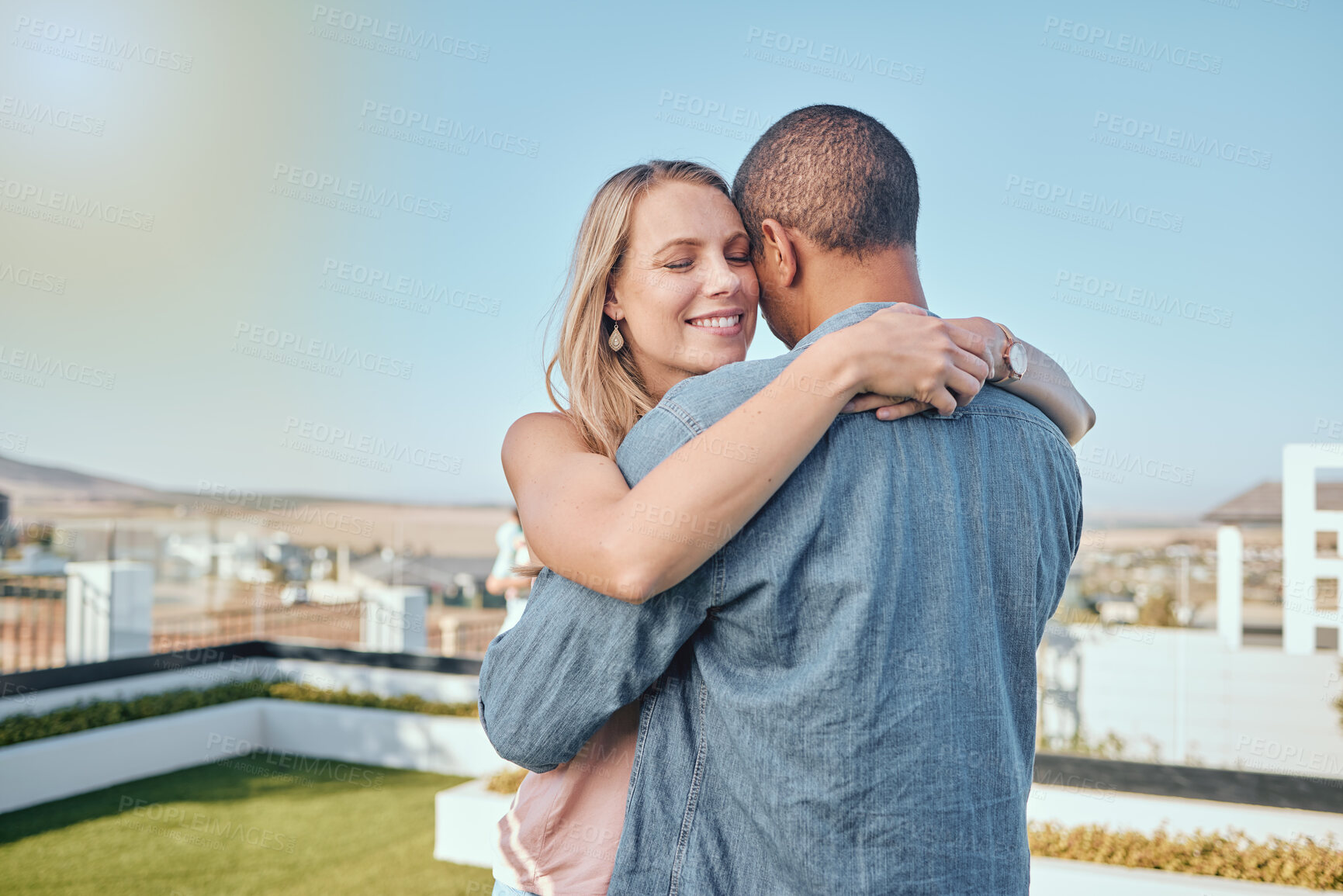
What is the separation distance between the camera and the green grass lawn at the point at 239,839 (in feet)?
17.3

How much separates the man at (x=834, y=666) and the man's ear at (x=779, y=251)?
0.64ft

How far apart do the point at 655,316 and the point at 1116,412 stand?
7398 millimetres

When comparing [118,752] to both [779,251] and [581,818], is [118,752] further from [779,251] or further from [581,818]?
[779,251]

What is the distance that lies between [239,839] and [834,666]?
6.62m

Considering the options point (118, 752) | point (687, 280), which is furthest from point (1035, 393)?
point (118, 752)

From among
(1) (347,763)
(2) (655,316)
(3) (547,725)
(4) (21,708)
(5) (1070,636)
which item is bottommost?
(1) (347,763)

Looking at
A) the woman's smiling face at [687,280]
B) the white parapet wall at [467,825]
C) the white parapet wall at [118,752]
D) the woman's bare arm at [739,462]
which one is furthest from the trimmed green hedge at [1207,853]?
the white parapet wall at [118,752]

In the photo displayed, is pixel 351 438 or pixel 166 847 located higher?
pixel 351 438

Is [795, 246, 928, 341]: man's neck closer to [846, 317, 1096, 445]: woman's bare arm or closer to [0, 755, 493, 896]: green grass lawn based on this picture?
[846, 317, 1096, 445]: woman's bare arm

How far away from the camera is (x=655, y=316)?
5.03ft

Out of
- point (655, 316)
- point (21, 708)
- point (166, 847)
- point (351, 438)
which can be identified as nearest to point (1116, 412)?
point (351, 438)

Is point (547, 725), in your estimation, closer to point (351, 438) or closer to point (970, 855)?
point (970, 855)

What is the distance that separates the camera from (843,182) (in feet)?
3.81

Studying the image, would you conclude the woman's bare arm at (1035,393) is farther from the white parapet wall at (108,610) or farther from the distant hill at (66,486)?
the distant hill at (66,486)
